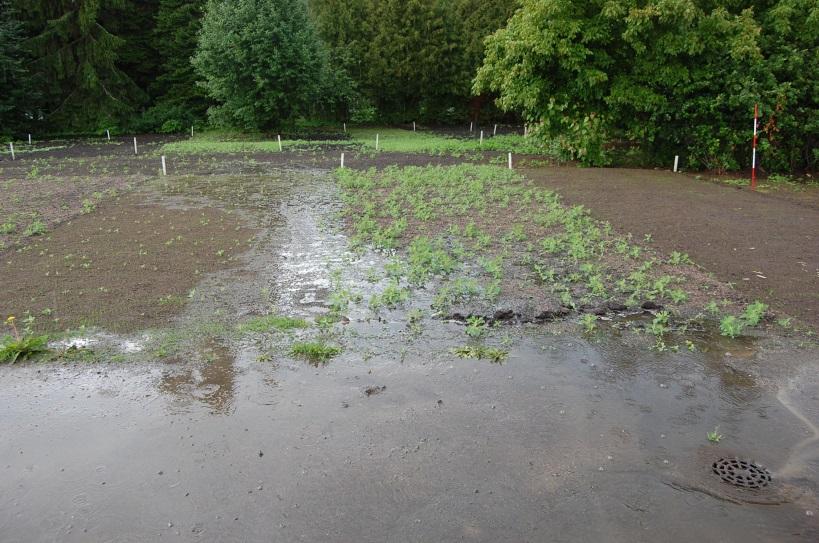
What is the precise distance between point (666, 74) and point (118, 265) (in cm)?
1659

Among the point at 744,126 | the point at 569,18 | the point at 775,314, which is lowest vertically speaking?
the point at 775,314

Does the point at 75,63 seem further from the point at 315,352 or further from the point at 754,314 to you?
the point at 754,314

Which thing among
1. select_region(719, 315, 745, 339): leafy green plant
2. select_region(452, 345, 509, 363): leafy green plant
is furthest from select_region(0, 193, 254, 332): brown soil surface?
select_region(719, 315, 745, 339): leafy green plant

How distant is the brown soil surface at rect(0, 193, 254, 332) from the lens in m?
7.49

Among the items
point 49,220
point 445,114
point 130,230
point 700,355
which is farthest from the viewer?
point 445,114

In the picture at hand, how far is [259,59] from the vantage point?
1136 inches

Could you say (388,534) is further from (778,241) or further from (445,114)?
(445,114)

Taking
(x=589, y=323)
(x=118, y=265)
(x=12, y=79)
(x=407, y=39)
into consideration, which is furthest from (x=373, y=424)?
(x=12, y=79)

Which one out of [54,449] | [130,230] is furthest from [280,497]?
[130,230]

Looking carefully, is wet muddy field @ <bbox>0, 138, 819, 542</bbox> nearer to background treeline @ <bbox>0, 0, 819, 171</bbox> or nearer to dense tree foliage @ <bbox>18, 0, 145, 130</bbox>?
background treeline @ <bbox>0, 0, 819, 171</bbox>

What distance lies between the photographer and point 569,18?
18609 millimetres

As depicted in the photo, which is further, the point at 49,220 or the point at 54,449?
the point at 49,220

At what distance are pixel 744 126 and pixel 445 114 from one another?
2626cm

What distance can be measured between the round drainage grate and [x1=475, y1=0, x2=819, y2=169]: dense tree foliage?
1531 centimetres
